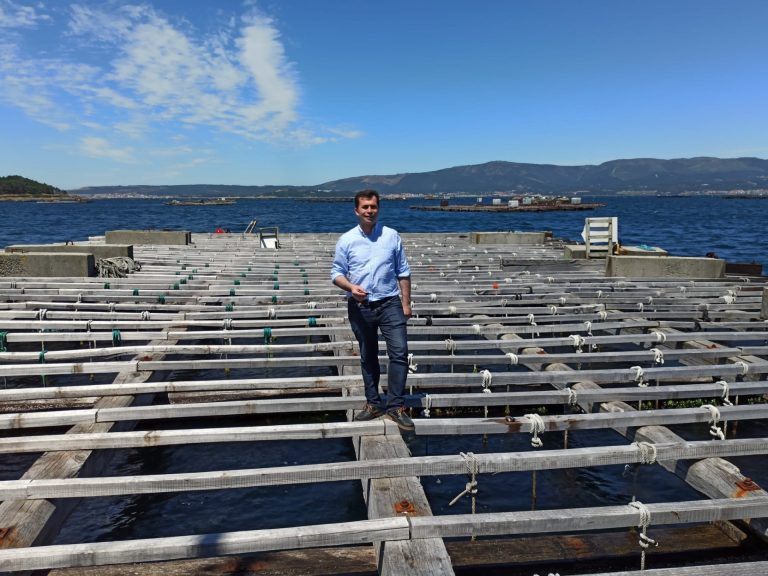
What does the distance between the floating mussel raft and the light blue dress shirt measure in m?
1.23

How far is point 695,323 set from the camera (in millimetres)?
9203

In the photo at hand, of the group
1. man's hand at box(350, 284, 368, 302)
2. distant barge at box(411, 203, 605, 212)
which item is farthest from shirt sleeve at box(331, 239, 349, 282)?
distant barge at box(411, 203, 605, 212)

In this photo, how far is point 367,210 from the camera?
475 centimetres

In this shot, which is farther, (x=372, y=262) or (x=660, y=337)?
(x=660, y=337)

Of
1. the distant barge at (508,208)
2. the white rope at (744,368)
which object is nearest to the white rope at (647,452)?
the white rope at (744,368)

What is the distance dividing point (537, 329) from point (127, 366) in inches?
235

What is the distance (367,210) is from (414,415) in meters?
3.36

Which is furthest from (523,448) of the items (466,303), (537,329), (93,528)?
(93,528)

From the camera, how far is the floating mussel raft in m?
Result: 3.45

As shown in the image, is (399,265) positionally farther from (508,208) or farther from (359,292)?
(508,208)

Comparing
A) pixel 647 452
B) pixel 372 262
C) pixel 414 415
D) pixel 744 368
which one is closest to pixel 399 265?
pixel 372 262

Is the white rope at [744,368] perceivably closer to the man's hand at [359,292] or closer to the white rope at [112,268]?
the man's hand at [359,292]

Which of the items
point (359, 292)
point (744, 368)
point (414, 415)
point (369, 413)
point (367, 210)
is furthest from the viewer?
point (414, 415)

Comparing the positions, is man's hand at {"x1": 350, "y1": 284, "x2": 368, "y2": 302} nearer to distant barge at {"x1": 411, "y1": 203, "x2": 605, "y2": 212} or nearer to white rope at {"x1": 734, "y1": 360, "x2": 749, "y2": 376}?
white rope at {"x1": 734, "y1": 360, "x2": 749, "y2": 376}
